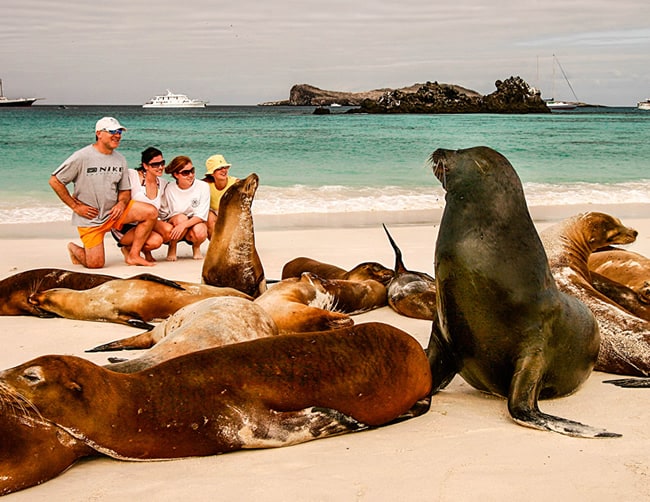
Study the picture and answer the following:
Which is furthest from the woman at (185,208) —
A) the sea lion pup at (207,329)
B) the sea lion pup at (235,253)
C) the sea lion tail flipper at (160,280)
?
the sea lion pup at (207,329)

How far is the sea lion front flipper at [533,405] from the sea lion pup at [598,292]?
Result: 0.88m

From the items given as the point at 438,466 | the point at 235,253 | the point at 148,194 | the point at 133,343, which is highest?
the point at 148,194

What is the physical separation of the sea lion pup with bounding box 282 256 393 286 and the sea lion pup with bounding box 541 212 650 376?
1.48m

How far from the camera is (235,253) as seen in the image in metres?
6.76

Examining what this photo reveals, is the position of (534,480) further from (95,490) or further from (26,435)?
(26,435)

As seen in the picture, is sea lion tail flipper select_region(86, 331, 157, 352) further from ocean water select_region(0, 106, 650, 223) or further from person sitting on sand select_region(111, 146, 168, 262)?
person sitting on sand select_region(111, 146, 168, 262)

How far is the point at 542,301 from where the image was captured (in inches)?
160

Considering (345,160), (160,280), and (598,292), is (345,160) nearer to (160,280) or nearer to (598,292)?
(160,280)

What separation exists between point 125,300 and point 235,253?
108cm

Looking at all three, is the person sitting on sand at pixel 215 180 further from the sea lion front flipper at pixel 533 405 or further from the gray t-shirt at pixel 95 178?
the sea lion front flipper at pixel 533 405

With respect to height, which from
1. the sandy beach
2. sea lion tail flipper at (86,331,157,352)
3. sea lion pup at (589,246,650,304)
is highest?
sea lion pup at (589,246,650,304)

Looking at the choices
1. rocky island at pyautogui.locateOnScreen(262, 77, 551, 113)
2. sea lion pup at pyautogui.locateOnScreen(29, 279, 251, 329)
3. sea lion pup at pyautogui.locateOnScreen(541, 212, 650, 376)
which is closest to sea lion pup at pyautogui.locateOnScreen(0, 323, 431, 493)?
sea lion pup at pyautogui.locateOnScreen(541, 212, 650, 376)

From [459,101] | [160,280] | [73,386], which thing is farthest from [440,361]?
[459,101]

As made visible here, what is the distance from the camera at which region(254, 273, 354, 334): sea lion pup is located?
530cm
